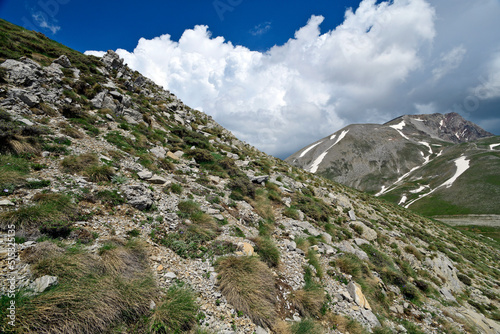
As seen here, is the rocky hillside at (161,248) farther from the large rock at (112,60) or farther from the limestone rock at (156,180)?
the large rock at (112,60)

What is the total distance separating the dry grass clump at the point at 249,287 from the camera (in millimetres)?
6602

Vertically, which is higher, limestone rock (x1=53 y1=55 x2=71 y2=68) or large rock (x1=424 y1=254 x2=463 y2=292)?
limestone rock (x1=53 y1=55 x2=71 y2=68)

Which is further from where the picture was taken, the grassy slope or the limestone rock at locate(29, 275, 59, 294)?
the grassy slope

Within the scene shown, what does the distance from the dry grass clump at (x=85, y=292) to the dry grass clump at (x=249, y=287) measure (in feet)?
8.51

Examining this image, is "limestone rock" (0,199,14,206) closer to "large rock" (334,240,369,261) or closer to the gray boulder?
the gray boulder

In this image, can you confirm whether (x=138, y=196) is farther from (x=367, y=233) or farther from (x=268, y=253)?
(x=367, y=233)

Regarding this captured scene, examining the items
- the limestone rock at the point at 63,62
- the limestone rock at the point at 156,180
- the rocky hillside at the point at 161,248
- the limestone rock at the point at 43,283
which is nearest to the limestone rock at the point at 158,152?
the rocky hillside at the point at 161,248

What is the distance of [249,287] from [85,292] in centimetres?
496

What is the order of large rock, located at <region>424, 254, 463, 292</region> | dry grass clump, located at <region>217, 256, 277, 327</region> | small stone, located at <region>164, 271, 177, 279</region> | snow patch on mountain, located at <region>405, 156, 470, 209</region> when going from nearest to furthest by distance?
1. dry grass clump, located at <region>217, 256, 277, 327</region>
2. small stone, located at <region>164, 271, 177, 279</region>
3. large rock, located at <region>424, 254, 463, 292</region>
4. snow patch on mountain, located at <region>405, 156, 470, 209</region>

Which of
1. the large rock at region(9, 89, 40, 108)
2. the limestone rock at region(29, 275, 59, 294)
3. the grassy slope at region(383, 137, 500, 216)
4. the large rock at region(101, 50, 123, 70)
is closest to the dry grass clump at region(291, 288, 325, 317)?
the limestone rock at region(29, 275, 59, 294)

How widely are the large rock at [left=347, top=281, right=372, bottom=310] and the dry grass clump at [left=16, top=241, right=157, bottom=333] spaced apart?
971 centimetres

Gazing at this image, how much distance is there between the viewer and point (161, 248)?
7.88m

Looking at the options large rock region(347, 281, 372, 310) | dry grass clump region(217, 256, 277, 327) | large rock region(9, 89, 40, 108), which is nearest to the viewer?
dry grass clump region(217, 256, 277, 327)

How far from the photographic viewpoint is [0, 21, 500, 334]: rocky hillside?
5152 millimetres
